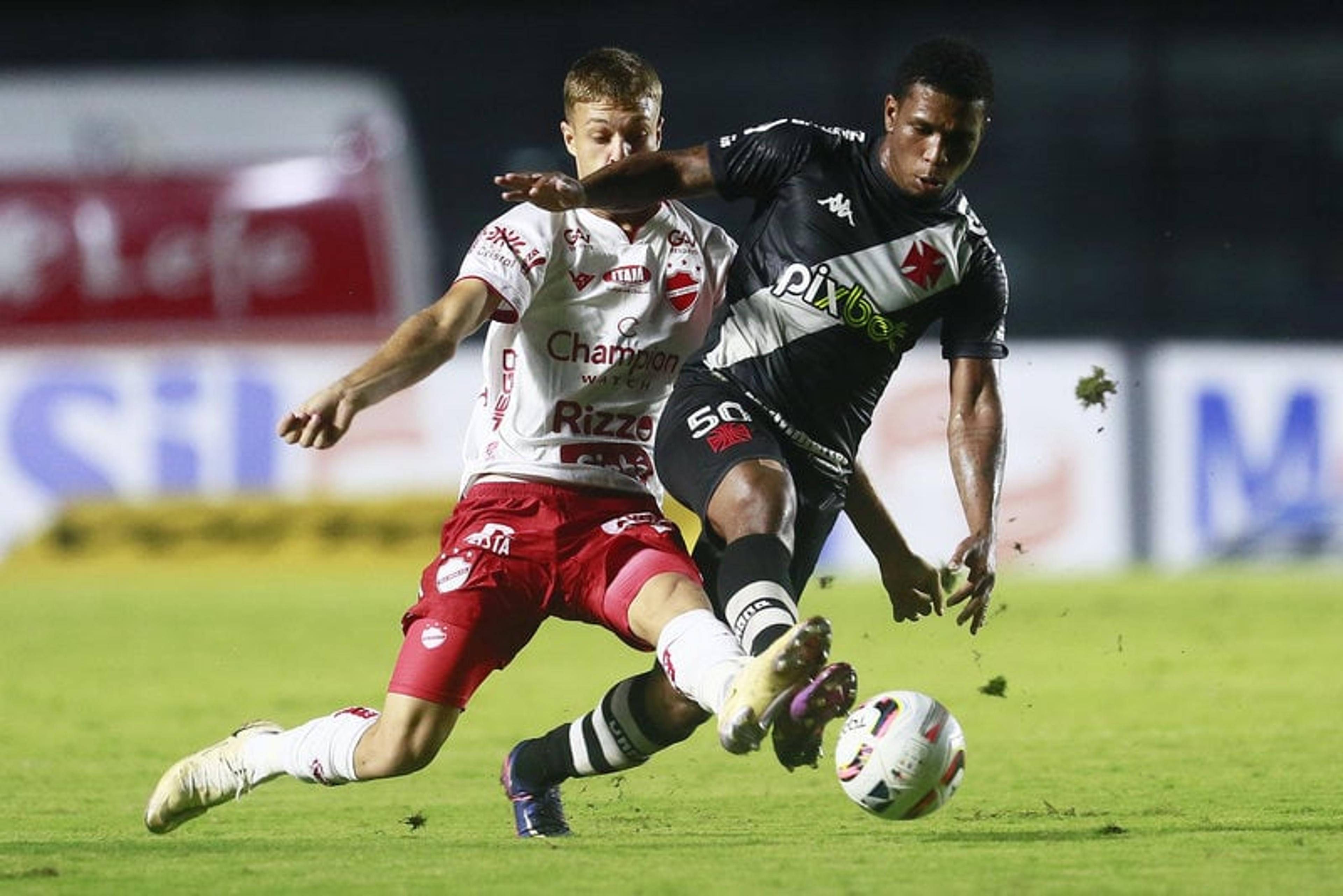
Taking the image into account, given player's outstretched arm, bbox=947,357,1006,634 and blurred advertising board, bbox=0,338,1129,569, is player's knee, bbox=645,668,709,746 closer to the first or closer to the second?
player's outstretched arm, bbox=947,357,1006,634

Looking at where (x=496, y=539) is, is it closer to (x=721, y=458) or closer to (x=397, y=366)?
(x=721, y=458)

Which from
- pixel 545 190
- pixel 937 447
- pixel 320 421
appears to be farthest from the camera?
pixel 937 447

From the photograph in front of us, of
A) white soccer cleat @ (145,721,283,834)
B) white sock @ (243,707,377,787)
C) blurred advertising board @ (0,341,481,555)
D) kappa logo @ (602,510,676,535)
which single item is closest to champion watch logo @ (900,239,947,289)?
kappa logo @ (602,510,676,535)

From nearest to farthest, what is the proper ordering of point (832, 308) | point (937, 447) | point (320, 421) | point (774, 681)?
point (320, 421) → point (774, 681) → point (832, 308) → point (937, 447)

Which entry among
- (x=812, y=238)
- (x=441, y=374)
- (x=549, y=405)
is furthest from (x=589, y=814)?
(x=441, y=374)

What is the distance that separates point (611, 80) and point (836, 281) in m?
0.77

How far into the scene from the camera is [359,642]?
12.6 m

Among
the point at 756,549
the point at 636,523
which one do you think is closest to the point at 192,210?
the point at 636,523

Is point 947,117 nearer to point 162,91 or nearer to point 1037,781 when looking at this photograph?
point 1037,781

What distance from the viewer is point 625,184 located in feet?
19.0

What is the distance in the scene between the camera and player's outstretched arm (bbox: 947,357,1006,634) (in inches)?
232

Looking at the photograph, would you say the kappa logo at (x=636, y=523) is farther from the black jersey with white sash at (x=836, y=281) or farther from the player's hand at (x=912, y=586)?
the player's hand at (x=912, y=586)

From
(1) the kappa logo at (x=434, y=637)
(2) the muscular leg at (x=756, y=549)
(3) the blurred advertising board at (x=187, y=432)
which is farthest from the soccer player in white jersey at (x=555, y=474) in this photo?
(3) the blurred advertising board at (x=187, y=432)

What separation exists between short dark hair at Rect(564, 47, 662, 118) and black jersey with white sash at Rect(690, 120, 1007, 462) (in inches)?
9.8
